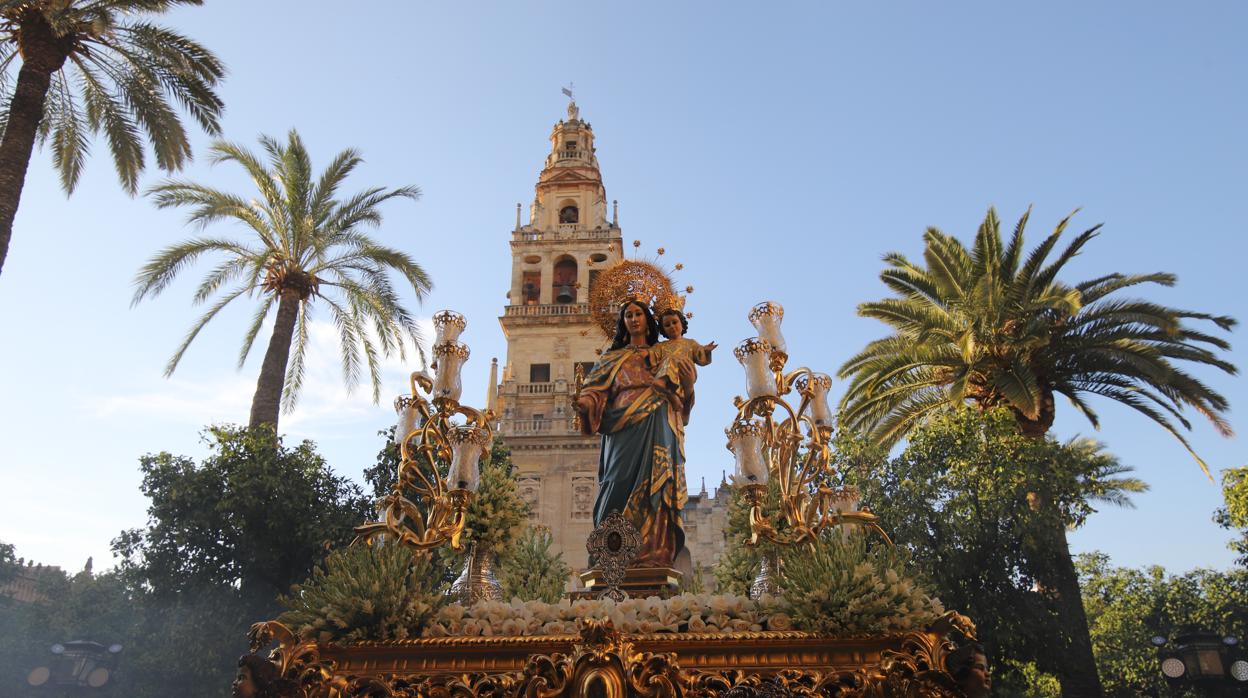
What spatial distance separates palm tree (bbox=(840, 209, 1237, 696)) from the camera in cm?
1522

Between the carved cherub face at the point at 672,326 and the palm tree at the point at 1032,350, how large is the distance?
27.2 feet

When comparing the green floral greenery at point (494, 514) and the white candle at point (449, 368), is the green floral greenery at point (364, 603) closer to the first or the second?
the white candle at point (449, 368)

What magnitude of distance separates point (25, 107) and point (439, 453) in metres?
9.79

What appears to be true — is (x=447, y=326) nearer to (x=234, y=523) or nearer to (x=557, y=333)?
(x=234, y=523)

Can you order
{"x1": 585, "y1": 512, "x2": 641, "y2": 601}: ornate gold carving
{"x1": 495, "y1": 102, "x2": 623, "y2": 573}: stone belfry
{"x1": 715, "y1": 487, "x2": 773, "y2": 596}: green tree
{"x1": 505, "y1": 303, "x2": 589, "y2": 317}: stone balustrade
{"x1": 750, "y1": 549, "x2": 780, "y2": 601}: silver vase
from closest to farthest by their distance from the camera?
{"x1": 750, "y1": 549, "x2": 780, "y2": 601}: silver vase → {"x1": 585, "y1": 512, "x2": 641, "y2": 601}: ornate gold carving → {"x1": 715, "y1": 487, "x2": 773, "y2": 596}: green tree → {"x1": 495, "y1": 102, "x2": 623, "y2": 573}: stone belfry → {"x1": 505, "y1": 303, "x2": 589, "y2": 317}: stone balustrade

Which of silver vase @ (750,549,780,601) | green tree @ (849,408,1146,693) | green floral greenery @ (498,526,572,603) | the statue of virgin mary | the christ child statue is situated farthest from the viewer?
green tree @ (849,408,1146,693)

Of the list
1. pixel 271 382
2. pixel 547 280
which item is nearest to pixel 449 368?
pixel 271 382

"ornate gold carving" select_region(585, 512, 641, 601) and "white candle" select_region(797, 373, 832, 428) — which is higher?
"white candle" select_region(797, 373, 832, 428)

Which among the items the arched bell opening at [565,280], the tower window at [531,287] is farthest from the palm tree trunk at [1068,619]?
the tower window at [531,287]

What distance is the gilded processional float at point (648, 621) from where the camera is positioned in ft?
16.2

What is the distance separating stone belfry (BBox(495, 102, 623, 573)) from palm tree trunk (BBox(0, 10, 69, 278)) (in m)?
22.1

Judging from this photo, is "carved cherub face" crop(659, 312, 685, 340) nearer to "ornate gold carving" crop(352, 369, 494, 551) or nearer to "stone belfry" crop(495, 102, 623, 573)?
"ornate gold carving" crop(352, 369, 494, 551)

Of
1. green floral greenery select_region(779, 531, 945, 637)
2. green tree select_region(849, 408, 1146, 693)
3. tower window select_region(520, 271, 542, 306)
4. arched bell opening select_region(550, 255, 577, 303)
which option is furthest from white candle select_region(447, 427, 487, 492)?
tower window select_region(520, 271, 542, 306)

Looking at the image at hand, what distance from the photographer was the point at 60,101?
15.2 m
